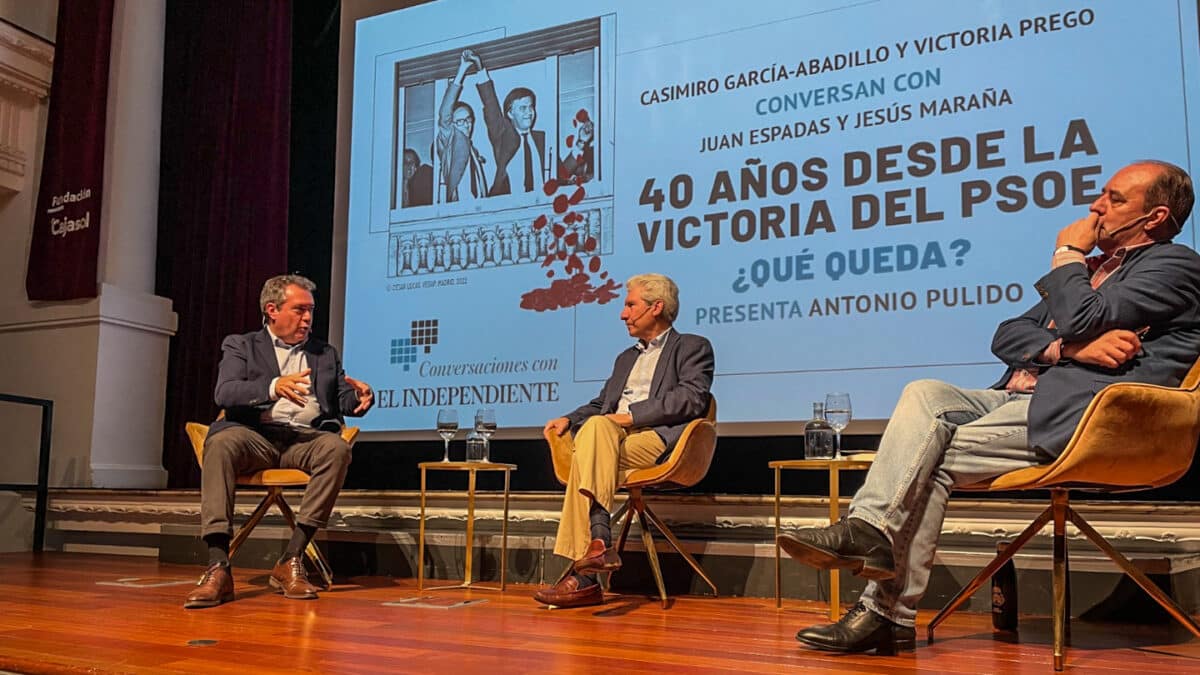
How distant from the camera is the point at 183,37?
6094 millimetres

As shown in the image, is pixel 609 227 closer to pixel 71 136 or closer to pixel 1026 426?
pixel 1026 426

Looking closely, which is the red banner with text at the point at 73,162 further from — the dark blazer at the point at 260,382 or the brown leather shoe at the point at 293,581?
the brown leather shoe at the point at 293,581

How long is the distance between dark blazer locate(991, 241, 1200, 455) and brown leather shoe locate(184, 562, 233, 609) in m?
2.27

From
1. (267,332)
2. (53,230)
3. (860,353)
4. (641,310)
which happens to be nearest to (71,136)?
(53,230)

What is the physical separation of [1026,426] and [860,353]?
65.0 inches

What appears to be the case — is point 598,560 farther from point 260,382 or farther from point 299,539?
point 260,382

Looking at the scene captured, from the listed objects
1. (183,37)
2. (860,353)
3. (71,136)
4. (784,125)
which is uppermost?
(183,37)

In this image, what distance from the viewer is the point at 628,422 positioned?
11.1 feet

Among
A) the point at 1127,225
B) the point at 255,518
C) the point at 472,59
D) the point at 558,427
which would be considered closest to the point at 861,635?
the point at 1127,225

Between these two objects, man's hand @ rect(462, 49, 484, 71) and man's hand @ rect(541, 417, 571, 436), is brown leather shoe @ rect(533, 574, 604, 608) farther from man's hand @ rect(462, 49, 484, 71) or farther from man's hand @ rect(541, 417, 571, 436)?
man's hand @ rect(462, 49, 484, 71)

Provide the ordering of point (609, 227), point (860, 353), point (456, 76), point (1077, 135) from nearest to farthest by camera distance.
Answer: point (1077, 135) < point (860, 353) < point (609, 227) < point (456, 76)

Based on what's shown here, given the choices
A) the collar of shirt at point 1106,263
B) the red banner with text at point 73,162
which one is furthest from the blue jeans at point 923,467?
the red banner with text at point 73,162

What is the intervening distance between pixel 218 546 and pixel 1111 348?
8.51 ft

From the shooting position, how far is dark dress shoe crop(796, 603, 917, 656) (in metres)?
2.15
